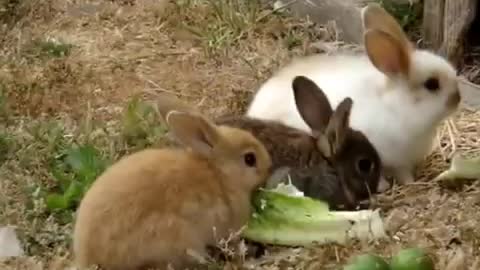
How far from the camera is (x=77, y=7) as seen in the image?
714cm

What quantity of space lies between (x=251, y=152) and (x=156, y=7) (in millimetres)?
2749

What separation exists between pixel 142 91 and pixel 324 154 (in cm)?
152

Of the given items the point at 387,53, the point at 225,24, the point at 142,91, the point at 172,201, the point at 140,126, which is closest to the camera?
the point at 172,201

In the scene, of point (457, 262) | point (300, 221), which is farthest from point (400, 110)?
point (457, 262)

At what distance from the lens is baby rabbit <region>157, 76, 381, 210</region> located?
4699mm

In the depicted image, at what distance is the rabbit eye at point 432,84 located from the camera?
16.2ft

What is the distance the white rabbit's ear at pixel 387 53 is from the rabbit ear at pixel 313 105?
295 mm

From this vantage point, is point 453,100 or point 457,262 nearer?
point 457,262

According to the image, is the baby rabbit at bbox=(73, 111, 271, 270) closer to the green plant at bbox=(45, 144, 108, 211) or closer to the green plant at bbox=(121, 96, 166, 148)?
the green plant at bbox=(45, 144, 108, 211)

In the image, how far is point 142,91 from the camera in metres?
6.06

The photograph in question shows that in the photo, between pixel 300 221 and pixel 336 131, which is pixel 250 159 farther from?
pixel 336 131

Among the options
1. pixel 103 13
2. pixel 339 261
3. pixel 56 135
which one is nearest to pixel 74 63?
pixel 103 13

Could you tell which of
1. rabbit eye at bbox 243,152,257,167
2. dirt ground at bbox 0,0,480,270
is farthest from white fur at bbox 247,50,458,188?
rabbit eye at bbox 243,152,257,167

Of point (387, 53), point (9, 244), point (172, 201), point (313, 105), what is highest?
point (387, 53)
